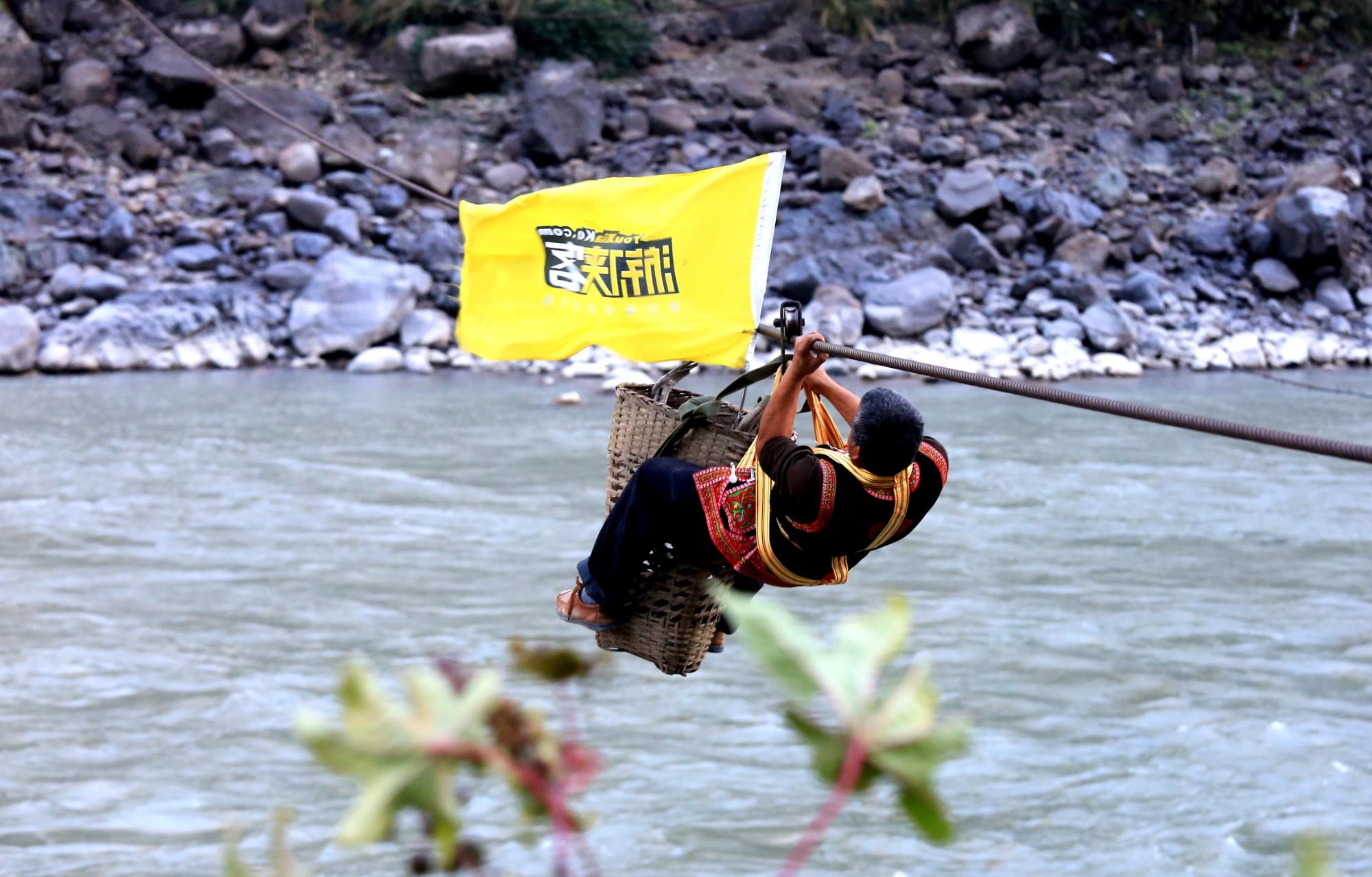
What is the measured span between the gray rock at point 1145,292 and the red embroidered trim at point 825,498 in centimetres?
1308

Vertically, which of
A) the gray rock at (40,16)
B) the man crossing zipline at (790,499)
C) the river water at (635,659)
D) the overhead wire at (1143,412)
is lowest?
the gray rock at (40,16)

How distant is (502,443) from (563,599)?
6.94 meters

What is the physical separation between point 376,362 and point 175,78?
6153mm

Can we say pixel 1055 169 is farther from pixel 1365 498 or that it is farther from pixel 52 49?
pixel 52 49

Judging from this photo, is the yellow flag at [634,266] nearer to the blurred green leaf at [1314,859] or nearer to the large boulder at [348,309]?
the blurred green leaf at [1314,859]

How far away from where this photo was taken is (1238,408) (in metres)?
12.0

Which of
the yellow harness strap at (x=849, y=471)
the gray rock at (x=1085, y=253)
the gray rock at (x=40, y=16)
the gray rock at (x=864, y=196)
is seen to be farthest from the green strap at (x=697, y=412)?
the gray rock at (x=40, y=16)

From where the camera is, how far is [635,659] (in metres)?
6.36

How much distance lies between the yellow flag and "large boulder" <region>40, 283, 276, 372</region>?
10.2m

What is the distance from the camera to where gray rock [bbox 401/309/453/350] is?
14016 millimetres

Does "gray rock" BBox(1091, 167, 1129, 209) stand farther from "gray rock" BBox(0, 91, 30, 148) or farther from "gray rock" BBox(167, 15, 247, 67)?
"gray rock" BBox(0, 91, 30, 148)

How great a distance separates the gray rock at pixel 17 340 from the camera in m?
12.7

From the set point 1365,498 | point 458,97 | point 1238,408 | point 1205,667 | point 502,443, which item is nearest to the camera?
point 1205,667

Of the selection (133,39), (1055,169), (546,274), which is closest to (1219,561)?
(546,274)
